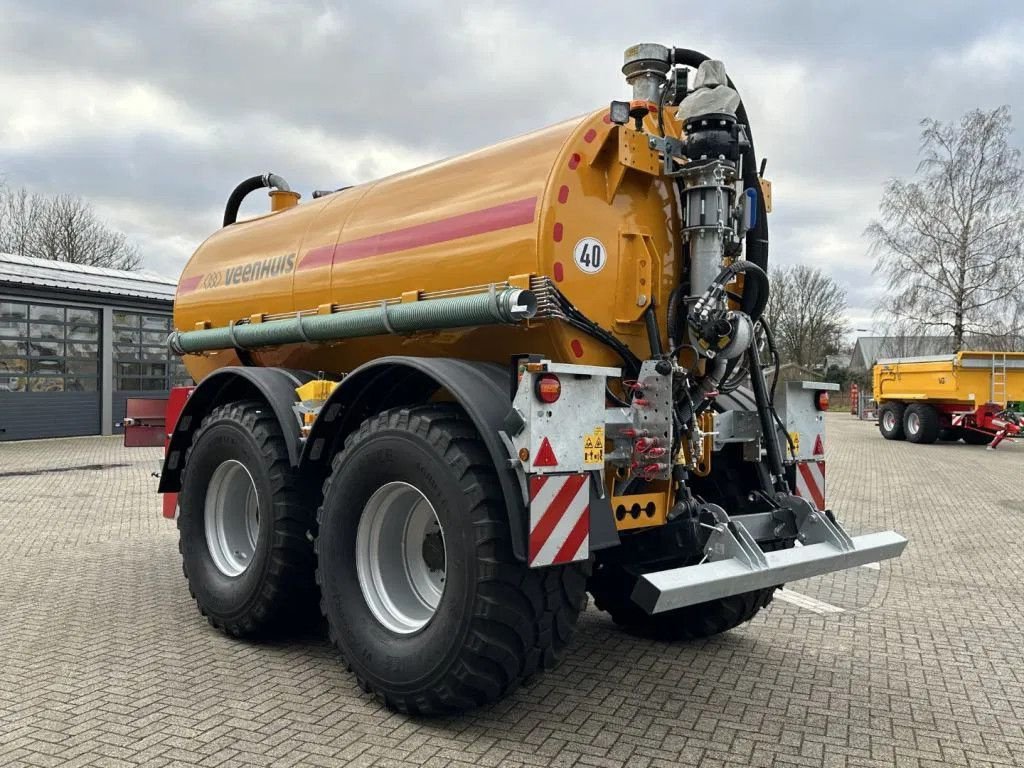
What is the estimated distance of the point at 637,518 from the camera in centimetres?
384

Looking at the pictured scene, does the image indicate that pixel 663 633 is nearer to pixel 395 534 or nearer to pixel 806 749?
pixel 806 749

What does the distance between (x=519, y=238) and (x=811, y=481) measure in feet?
7.01

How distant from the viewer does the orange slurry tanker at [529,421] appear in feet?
11.1

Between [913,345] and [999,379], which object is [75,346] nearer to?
[999,379]

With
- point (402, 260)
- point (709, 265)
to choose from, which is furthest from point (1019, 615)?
point (402, 260)

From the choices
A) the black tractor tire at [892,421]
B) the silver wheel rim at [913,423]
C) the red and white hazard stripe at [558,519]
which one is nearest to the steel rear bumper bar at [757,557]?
the red and white hazard stripe at [558,519]

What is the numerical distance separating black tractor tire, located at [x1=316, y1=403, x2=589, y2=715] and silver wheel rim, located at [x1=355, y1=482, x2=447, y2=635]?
0.12 meters

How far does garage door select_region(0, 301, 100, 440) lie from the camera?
56.6 ft

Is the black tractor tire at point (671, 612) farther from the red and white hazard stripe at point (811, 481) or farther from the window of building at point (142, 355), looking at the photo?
Result: the window of building at point (142, 355)

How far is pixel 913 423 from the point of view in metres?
21.4

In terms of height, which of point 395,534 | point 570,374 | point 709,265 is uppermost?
point 709,265

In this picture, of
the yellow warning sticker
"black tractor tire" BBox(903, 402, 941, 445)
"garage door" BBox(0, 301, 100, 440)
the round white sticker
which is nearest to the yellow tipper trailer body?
"black tractor tire" BBox(903, 402, 941, 445)

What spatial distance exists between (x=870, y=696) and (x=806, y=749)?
0.82m

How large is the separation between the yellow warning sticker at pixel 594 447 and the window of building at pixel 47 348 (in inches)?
675
